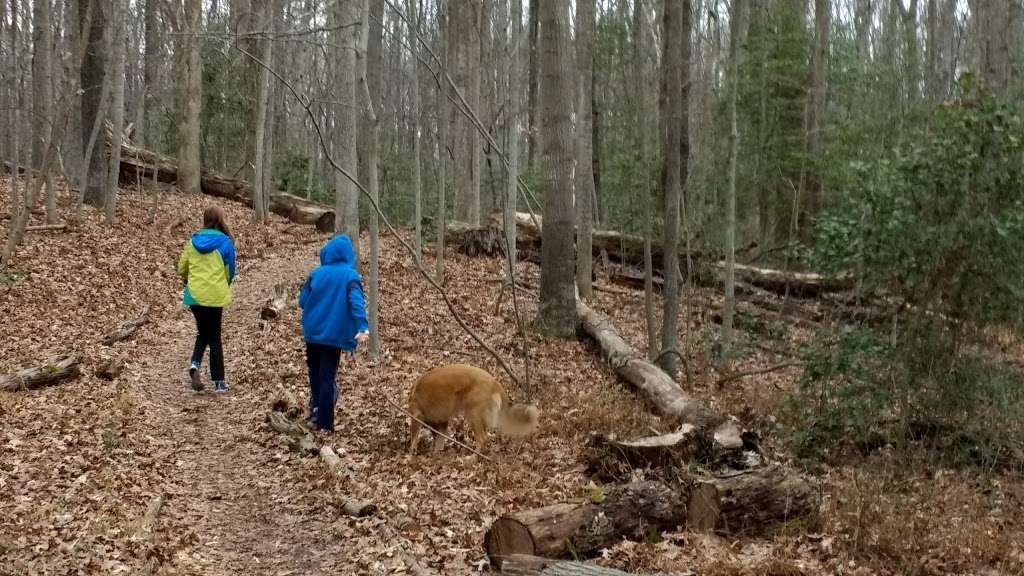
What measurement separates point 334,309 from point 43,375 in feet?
11.4

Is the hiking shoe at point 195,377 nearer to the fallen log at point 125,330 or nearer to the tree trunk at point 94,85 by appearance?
the fallen log at point 125,330

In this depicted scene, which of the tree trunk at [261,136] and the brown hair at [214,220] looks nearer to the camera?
the brown hair at [214,220]

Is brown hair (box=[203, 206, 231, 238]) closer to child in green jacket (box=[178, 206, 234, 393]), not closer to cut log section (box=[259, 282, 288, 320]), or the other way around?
child in green jacket (box=[178, 206, 234, 393])

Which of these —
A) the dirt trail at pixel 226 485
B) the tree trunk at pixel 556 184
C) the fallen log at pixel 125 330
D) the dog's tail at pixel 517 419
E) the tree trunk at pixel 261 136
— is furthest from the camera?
the tree trunk at pixel 261 136

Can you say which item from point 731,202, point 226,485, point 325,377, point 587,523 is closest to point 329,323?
point 325,377

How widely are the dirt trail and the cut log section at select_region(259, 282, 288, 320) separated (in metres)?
1.84

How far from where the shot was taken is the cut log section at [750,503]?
5.81 m

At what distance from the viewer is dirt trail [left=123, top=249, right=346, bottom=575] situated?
548 centimetres

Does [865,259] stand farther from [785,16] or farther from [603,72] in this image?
[603,72]

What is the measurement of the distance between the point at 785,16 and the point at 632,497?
14.5m

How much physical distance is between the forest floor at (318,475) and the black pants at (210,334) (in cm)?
41

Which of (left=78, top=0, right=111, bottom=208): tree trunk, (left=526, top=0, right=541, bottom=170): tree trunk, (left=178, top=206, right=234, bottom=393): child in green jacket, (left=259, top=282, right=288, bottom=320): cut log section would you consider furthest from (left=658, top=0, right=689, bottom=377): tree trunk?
(left=78, top=0, right=111, bottom=208): tree trunk

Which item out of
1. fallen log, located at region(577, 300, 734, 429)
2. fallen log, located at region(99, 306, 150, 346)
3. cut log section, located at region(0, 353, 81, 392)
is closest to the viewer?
fallen log, located at region(577, 300, 734, 429)

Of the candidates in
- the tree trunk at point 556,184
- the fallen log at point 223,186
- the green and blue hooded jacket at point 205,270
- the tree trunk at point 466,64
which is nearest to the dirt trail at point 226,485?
the green and blue hooded jacket at point 205,270
